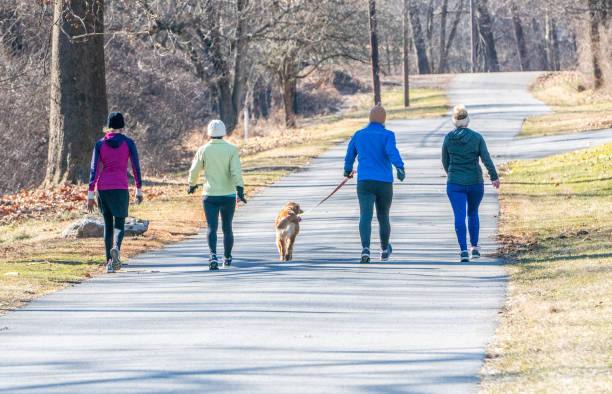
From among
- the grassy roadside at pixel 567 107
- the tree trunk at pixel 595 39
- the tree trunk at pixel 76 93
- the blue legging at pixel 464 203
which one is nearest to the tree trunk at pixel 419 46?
the grassy roadside at pixel 567 107

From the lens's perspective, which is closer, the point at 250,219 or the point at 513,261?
the point at 513,261

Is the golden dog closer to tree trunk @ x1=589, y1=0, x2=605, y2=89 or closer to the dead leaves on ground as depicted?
the dead leaves on ground

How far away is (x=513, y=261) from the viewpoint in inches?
449

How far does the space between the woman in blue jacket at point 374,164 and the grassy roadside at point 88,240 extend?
3.44 meters

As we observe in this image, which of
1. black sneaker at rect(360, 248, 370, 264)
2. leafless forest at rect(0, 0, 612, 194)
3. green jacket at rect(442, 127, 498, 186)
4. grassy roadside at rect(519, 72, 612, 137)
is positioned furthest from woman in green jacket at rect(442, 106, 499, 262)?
grassy roadside at rect(519, 72, 612, 137)

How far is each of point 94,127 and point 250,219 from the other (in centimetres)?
624

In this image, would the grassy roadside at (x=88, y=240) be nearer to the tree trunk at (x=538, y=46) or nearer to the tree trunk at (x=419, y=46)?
the tree trunk at (x=419, y=46)

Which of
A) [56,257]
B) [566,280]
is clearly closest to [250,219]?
[56,257]

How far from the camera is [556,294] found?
902cm

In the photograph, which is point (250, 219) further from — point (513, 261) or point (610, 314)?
point (610, 314)

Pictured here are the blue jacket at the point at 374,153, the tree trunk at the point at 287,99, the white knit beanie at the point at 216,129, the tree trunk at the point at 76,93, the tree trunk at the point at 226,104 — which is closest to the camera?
the white knit beanie at the point at 216,129

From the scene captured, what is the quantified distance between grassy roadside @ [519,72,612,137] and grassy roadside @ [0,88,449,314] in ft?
27.1

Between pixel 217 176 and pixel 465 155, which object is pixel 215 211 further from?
pixel 465 155

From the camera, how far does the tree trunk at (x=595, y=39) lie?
43706 millimetres
